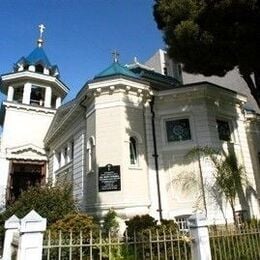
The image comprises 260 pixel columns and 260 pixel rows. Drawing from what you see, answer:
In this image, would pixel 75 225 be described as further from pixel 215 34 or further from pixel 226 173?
pixel 215 34

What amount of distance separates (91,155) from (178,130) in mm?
4728

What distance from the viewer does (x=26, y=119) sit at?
26.3m

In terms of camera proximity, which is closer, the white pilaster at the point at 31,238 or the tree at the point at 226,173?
the white pilaster at the point at 31,238

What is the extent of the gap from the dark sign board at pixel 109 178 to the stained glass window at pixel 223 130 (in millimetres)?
5874

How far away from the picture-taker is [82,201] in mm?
16812

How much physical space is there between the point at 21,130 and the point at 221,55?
63.5 ft

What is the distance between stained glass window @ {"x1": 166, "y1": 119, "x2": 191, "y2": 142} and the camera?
53.0 feet

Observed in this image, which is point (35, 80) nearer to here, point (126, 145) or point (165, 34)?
point (126, 145)

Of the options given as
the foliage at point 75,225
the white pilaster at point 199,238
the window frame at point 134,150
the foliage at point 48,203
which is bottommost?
the white pilaster at point 199,238

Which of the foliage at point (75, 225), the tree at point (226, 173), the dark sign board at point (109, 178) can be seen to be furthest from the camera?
the dark sign board at point (109, 178)

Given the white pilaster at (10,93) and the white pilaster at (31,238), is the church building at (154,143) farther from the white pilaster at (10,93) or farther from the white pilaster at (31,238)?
the white pilaster at (10,93)

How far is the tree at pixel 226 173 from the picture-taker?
13969mm

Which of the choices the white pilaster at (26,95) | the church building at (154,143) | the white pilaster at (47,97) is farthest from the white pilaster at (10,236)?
the white pilaster at (47,97)

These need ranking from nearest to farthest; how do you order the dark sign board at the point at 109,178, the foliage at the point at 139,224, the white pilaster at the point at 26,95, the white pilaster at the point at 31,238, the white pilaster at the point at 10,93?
1. the white pilaster at the point at 31,238
2. the foliage at the point at 139,224
3. the dark sign board at the point at 109,178
4. the white pilaster at the point at 26,95
5. the white pilaster at the point at 10,93
